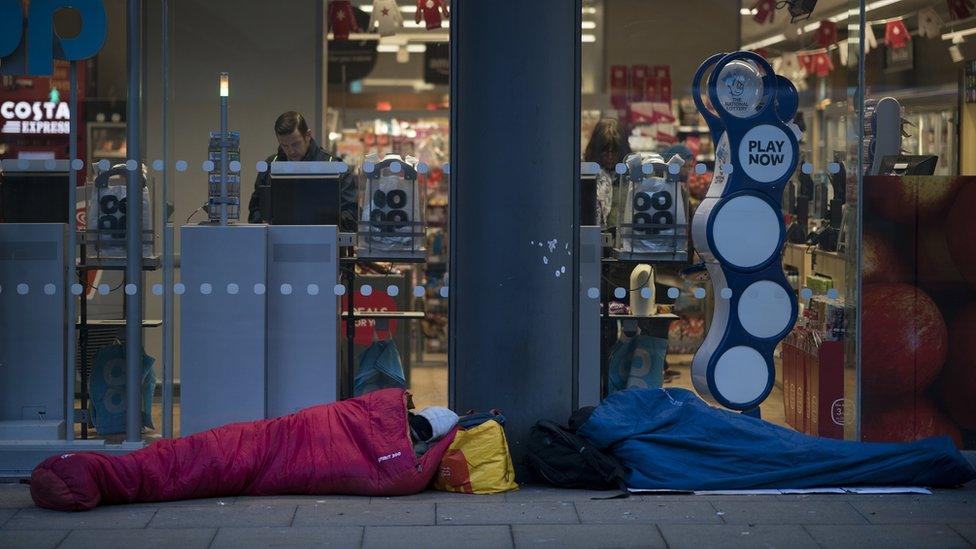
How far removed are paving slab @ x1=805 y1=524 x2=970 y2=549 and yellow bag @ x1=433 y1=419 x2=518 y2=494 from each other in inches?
60.1

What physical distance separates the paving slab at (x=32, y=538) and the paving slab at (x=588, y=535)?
196 cm

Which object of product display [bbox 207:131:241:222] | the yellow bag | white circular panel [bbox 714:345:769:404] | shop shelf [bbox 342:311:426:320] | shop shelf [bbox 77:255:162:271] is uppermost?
product display [bbox 207:131:241:222]

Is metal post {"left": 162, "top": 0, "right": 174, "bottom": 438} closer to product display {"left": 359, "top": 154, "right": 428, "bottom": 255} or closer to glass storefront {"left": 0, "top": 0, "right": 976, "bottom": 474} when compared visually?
glass storefront {"left": 0, "top": 0, "right": 976, "bottom": 474}

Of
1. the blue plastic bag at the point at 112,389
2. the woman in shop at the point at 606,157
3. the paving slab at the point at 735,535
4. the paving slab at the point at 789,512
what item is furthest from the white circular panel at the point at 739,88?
the blue plastic bag at the point at 112,389

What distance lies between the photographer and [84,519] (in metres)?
6.06

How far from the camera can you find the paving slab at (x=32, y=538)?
564 cm

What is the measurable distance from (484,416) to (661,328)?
130cm

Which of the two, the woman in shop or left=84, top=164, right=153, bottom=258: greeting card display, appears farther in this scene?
the woman in shop

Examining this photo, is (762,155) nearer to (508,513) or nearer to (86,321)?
(508,513)

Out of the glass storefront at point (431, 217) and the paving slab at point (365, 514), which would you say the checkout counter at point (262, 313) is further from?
the paving slab at point (365, 514)

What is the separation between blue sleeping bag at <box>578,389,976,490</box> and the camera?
Result: 6.66 m

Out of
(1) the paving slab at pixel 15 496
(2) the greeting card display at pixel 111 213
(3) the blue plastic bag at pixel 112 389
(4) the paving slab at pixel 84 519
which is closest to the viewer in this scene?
(4) the paving slab at pixel 84 519

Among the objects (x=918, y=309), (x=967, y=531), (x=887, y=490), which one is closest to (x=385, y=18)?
(x=918, y=309)

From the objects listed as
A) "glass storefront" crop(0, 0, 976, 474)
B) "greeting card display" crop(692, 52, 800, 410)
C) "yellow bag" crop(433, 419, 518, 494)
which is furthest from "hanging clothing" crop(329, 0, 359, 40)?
"yellow bag" crop(433, 419, 518, 494)
